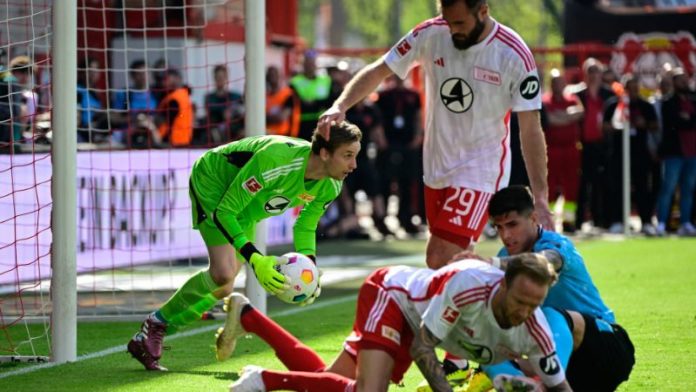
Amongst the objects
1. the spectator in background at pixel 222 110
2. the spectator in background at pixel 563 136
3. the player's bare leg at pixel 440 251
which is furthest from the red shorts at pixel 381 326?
the spectator in background at pixel 563 136

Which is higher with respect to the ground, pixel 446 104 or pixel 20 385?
pixel 446 104

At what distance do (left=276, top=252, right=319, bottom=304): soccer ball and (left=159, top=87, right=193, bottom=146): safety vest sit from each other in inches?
249

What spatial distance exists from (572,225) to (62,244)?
11748mm

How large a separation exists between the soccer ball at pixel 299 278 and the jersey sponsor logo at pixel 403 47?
1.26 m

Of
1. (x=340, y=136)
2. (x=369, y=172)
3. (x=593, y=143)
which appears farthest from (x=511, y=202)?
(x=593, y=143)

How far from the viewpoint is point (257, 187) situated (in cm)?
787

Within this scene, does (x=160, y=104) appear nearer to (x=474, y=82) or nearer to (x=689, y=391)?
(x=474, y=82)

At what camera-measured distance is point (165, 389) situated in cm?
755

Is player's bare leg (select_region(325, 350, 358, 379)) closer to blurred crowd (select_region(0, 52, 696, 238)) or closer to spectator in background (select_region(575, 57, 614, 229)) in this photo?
blurred crowd (select_region(0, 52, 696, 238))

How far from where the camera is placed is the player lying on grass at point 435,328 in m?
5.88

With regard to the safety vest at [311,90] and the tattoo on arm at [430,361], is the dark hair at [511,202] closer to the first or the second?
the tattoo on arm at [430,361]

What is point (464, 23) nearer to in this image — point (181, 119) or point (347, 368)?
point (347, 368)

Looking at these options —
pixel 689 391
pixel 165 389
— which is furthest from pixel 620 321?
pixel 165 389

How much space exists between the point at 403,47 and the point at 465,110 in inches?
19.8
